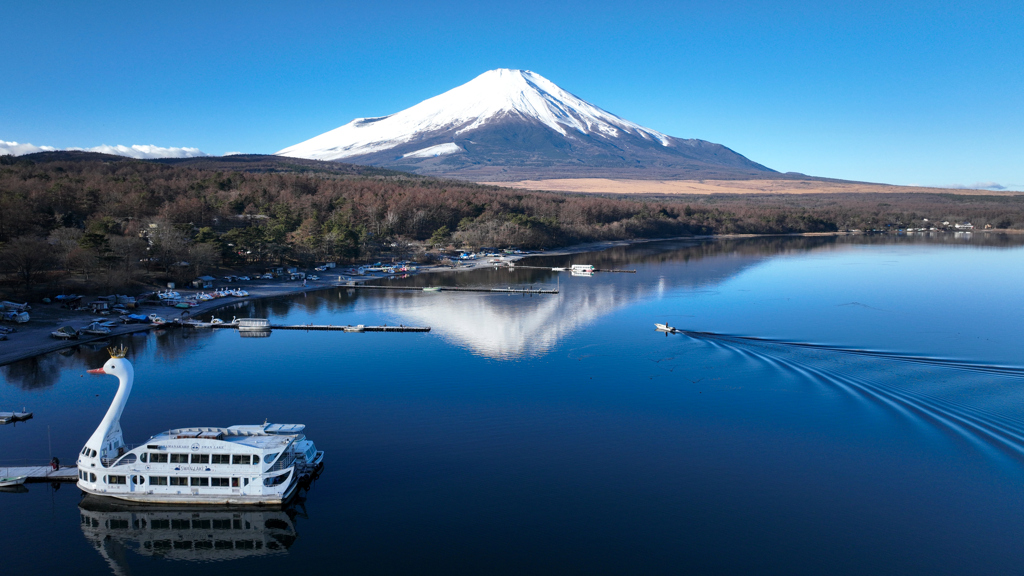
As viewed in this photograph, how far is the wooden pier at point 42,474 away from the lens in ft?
38.3

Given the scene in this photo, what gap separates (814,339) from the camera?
23375 millimetres

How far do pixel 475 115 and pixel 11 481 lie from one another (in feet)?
577

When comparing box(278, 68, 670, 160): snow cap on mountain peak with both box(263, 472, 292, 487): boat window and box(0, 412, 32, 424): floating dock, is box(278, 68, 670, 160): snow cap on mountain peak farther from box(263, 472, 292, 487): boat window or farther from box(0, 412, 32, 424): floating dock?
box(263, 472, 292, 487): boat window

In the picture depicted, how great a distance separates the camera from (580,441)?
46.1 feet

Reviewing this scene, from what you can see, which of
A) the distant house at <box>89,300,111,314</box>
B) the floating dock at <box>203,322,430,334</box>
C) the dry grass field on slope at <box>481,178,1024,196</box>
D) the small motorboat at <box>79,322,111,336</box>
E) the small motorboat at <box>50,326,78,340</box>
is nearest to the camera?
the small motorboat at <box>50,326,78,340</box>

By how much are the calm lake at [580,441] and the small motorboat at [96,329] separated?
3.77ft

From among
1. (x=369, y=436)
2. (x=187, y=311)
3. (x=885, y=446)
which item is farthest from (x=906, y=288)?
(x=187, y=311)

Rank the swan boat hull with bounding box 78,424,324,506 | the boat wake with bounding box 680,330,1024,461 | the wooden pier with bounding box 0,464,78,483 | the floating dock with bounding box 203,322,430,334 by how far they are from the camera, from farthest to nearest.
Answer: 1. the floating dock with bounding box 203,322,430,334
2. the boat wake with bounding box 680,330,1024,461
3. the wooden pier with bounding box 0,464,78,483
4. the swan boat hull with bounding box 78,424,324,506

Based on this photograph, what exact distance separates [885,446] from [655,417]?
16.2 feet

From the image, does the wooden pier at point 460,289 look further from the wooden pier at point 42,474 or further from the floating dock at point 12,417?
the wooden pier at point 42,474

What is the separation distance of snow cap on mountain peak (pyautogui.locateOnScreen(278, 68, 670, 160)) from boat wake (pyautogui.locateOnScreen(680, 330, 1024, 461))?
6074 inches

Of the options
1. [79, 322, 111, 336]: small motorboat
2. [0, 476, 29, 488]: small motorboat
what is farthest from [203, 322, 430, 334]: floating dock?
[0, 476, 29, 488]: small motorboat

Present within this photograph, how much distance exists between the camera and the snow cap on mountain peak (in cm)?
17288

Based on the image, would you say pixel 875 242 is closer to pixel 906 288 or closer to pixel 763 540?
pixel 906 288
